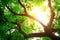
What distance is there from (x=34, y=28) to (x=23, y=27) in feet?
1.80

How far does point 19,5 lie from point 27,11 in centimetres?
38

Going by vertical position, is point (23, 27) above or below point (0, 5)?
below

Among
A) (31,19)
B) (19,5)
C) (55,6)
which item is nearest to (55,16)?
(55,6)

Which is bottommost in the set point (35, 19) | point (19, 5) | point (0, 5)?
point (35, 19)

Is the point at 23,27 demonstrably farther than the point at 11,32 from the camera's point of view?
Yes

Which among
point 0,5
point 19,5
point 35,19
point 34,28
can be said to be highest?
point 0,5

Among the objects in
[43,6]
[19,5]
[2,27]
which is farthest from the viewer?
[43,6]

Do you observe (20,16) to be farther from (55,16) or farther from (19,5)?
(55,16)

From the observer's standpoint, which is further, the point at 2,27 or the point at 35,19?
the point at 35,19

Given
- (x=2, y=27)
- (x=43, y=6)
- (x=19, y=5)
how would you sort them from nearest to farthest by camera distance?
(x=2, y=27)
(x=19, y=5)
(x=43, y=6)

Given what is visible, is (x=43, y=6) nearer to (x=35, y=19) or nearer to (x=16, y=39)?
(x=35, y=19)

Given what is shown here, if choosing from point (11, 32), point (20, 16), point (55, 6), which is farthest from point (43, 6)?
point (11, 32)

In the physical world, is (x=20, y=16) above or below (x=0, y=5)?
below

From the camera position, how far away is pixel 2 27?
4195mm
